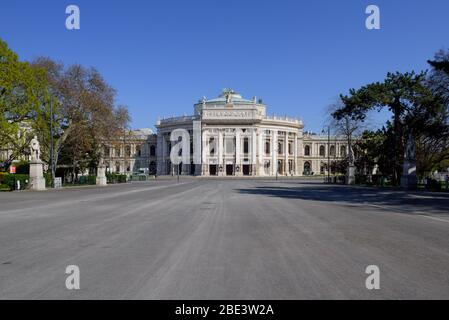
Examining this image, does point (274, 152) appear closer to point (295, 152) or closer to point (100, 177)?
point (295, 152)

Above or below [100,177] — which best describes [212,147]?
above

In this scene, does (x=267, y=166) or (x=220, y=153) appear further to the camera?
(x=267, y=166)

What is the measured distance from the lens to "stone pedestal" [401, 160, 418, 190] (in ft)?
126

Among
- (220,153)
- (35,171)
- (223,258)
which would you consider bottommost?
(223,258)

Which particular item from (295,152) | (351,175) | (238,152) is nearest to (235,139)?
(238,152)

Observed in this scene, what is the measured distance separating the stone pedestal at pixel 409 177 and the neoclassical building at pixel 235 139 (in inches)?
2953

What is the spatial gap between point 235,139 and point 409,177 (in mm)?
83785

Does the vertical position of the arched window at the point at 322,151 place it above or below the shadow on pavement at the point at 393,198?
above

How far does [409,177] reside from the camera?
38625mm

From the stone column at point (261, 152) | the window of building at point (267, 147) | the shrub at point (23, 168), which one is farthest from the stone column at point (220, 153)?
the shrub at point (23, 168)

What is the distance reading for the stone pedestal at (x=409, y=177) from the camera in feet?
126

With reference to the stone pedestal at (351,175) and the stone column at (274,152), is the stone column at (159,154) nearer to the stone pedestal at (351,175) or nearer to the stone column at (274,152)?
the stone column at (274,152)
